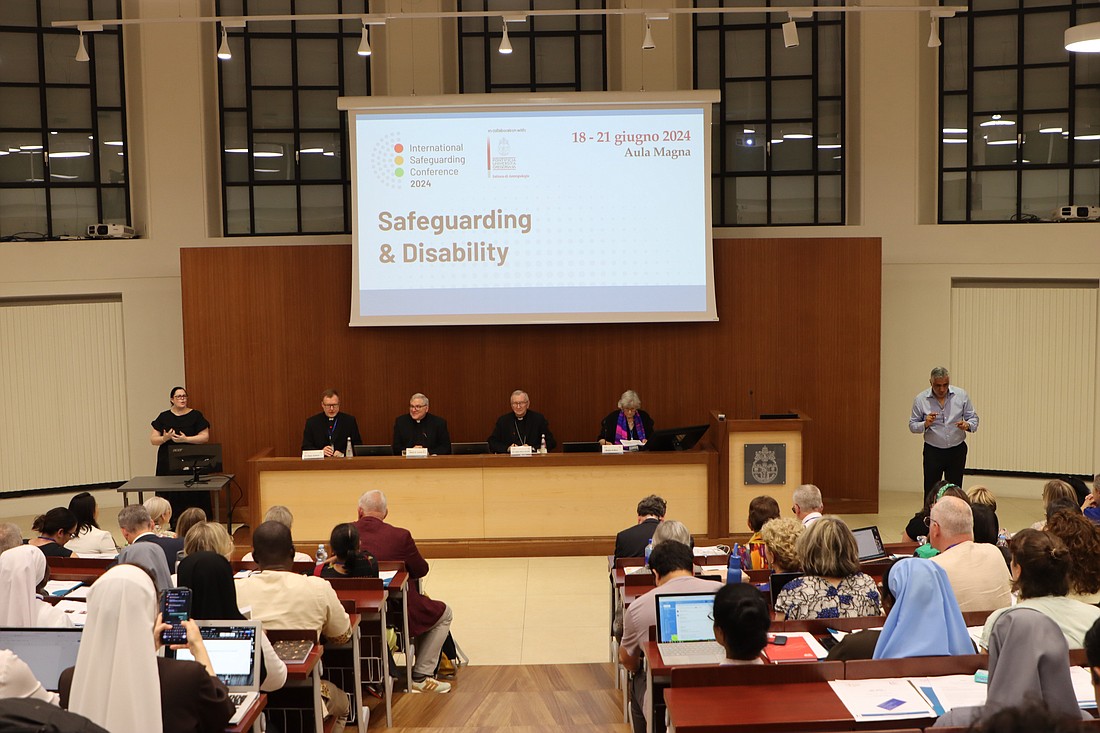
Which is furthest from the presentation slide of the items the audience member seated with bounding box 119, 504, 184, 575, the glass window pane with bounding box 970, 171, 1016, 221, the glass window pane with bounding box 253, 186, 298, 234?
the audience member seated with bounding box 119, 504, 184, 575

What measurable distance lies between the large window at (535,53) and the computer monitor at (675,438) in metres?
4.17

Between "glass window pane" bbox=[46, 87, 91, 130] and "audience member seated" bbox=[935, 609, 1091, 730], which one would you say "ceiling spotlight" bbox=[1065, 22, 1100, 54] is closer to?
"audience member seated" bbox=[935, 609, 1091, 730]

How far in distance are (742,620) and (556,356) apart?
6696mm

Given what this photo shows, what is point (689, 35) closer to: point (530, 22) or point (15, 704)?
point (530, 22)

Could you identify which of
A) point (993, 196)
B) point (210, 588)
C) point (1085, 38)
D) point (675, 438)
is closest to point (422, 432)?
point (675, 438)

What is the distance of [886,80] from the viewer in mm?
10711

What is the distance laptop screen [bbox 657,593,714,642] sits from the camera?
4.13 meters

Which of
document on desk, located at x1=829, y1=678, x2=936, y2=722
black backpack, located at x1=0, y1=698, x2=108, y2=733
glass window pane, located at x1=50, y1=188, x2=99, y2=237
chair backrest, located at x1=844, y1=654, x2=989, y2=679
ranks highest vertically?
glass window pane, located at x1=50, y1=188, x2=99, y2=237

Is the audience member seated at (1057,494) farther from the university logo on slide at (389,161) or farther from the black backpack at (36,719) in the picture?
the university logo on slide at (389,161)

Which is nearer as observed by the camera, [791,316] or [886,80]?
[791,316]

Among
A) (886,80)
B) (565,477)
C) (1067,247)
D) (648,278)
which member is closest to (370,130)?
(648,278)

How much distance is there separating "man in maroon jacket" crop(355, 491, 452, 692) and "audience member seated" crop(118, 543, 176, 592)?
1377 millimetres

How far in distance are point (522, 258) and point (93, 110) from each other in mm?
4873

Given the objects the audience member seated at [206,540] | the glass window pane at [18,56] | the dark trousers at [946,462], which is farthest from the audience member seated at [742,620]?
the glass window pane at [18,56]
